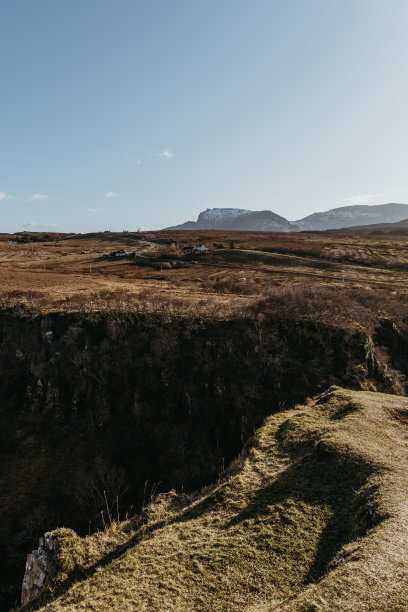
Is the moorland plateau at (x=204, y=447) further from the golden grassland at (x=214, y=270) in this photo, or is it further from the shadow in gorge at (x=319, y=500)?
the golden grassland at (x=214, y=270)

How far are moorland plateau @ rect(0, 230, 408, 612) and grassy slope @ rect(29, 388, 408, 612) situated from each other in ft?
0.20

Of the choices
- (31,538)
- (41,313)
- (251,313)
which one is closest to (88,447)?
(31,538)

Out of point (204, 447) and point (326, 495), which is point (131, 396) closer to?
point (204, 447)

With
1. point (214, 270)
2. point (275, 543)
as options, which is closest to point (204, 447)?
point (275, 543)

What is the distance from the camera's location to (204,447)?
1246 inches

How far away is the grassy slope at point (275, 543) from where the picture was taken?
30.1 feet

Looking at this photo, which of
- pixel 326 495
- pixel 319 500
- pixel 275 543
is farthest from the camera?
pixel 326 495

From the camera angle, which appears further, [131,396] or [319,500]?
[131,396]

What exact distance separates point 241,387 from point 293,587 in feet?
86.0

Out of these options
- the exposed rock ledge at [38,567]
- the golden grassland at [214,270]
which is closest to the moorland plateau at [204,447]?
the exposed rock ledge at [38,567]

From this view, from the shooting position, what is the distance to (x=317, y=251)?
422 ft

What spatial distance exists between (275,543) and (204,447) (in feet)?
69.7

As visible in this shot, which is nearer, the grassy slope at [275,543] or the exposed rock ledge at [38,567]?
the grassy slope at [275,543]

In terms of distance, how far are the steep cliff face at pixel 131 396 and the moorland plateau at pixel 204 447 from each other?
0.18 m
